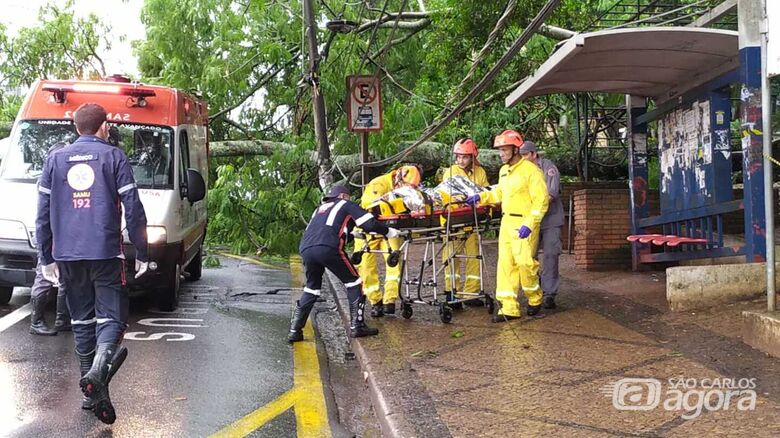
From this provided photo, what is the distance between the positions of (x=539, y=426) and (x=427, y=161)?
39.1ft

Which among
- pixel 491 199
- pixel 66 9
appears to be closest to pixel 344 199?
pixel 491 199

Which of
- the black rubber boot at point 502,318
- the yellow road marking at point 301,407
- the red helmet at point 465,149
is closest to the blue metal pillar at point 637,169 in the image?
the red helmet at point 465,149

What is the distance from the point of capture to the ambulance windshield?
945 centimetres

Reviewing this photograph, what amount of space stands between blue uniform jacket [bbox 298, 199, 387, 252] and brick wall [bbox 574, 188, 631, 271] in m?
4.91

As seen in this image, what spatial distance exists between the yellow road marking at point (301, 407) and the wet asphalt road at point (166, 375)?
6 cm

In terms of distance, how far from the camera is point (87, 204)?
5.29 metres

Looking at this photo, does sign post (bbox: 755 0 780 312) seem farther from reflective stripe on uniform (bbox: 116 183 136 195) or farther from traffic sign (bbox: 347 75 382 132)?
traffic sign (bbox: 347 75 382 132)

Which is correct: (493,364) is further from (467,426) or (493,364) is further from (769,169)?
(769,169)

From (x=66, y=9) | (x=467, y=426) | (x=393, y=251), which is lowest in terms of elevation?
(x=467, y=426)

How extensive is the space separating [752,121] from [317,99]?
7236 millimetres

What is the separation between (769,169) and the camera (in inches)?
272

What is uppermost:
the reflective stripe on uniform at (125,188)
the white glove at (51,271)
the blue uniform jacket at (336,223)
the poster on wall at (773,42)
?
the poster on wall at (773,42)

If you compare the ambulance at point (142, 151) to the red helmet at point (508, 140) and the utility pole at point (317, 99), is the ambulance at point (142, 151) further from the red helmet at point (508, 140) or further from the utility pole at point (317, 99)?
the red helmet at point (508, 140)

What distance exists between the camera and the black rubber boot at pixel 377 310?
888cm
